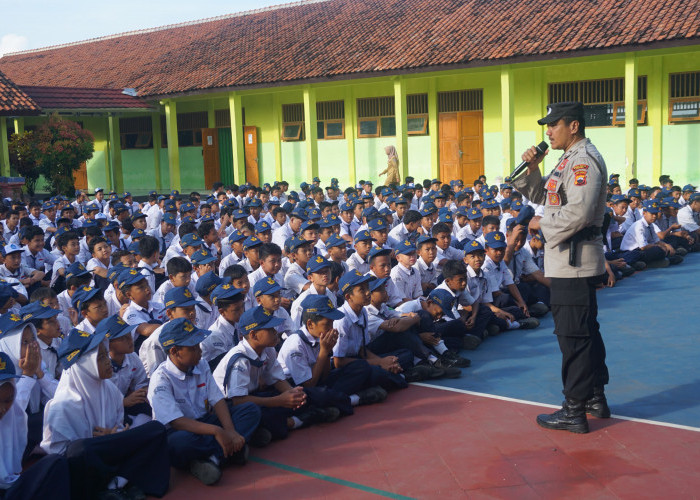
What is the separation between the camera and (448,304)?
6.31 m

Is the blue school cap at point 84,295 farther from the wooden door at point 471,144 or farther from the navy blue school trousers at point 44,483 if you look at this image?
the wooden door at point 471,144

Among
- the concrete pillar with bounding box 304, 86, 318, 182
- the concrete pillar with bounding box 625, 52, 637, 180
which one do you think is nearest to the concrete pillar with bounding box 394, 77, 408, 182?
the concrete pillar with bounding box 304, 86, 318, 182

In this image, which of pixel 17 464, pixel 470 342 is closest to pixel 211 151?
pixel 470 342

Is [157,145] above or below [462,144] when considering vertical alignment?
above

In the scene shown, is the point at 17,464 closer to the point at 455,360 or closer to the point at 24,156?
the point at 455,360

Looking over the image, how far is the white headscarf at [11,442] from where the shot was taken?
11.4 ft

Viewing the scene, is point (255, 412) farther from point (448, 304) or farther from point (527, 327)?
point (527, 327)

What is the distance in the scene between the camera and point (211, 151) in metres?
21.4

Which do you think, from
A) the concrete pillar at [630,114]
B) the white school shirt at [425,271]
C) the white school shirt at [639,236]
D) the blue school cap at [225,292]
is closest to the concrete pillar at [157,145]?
the concrete pillar at [630,114]

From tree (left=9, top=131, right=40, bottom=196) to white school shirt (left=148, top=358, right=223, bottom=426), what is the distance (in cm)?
1409

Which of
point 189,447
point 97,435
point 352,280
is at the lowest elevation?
point 189,447

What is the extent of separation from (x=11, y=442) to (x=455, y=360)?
3.27m

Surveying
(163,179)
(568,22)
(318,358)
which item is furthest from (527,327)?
(163,179)

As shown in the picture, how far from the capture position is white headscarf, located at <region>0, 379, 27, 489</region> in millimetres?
3488
